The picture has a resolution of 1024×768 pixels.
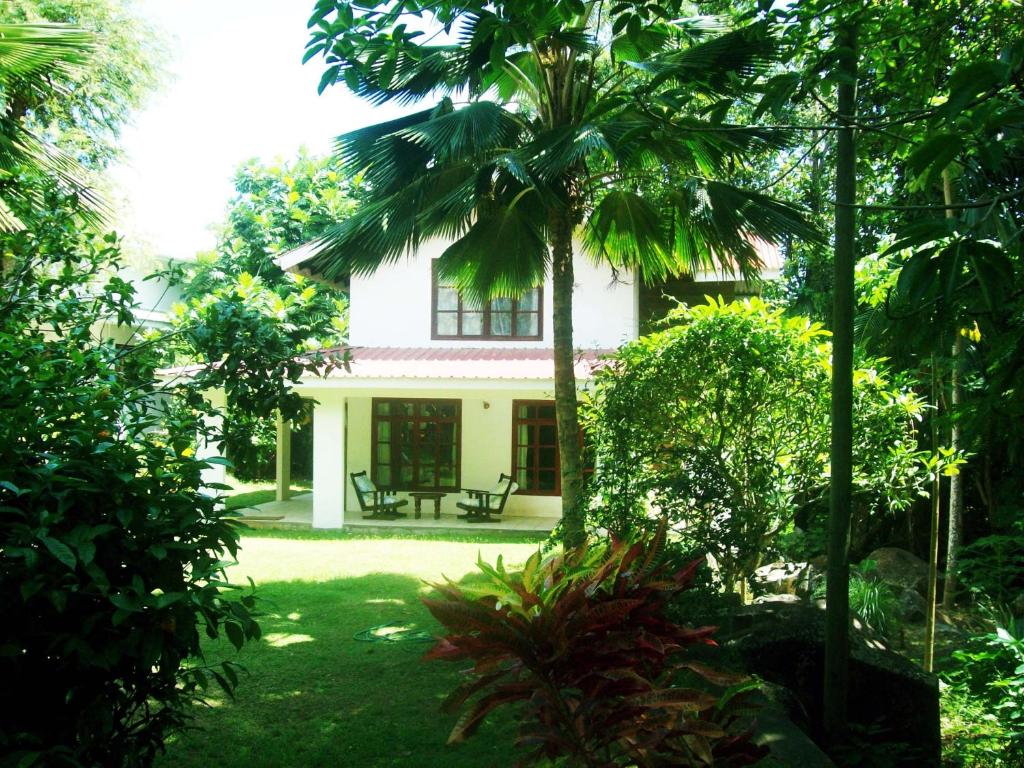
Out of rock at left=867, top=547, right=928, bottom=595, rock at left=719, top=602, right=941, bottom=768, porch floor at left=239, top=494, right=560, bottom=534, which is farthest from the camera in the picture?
porch floor at left=239, top=494, right=560, bottom=534

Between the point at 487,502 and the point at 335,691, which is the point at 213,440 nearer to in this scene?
the point at 335,691

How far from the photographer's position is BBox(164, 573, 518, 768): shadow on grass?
5219 mm

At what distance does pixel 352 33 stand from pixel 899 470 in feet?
17.5

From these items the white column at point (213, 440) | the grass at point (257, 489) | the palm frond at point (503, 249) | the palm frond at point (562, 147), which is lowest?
the grass at point (257, 489)

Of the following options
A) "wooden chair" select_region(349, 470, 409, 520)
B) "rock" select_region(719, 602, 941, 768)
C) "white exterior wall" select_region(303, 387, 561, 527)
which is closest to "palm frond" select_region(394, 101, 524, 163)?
"rock" select_region(719, 602, 941, 768)

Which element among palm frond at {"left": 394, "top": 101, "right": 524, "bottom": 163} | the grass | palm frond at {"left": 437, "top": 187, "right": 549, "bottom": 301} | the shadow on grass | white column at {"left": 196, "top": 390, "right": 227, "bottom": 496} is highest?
palm frond at {"left": 394, "top": 101, "right": 524, "bottom": 163}

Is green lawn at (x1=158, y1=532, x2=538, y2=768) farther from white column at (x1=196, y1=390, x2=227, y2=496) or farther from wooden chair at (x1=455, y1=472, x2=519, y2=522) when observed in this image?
wooden chair at (x1=455, y1=472, x2=519, y2=522)

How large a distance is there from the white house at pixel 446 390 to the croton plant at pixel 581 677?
11.8m

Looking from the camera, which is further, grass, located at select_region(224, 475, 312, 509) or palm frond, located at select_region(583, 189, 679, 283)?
grass, located at select_region(224, 475, 312, 509)

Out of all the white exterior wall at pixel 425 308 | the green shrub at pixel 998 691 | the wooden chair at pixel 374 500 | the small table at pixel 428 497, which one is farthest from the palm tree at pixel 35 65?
the small table at pixel 428 497

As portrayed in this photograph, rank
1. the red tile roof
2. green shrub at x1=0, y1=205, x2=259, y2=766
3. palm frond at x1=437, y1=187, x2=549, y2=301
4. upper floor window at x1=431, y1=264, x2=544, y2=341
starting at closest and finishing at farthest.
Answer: green shrub at x1=0, y1=205, x2=259, y2=766, palm frond at x1=437, y1=187, x2=549, y2=301, the red tile roof, upper floor window at x1=431, y1=264, x2=544, y2=341

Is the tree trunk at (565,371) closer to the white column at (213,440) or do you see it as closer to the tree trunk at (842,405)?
the white column at (213,440)

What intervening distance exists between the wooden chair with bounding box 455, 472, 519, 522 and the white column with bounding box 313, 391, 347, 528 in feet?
7.43

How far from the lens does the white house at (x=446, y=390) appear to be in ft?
52.3
